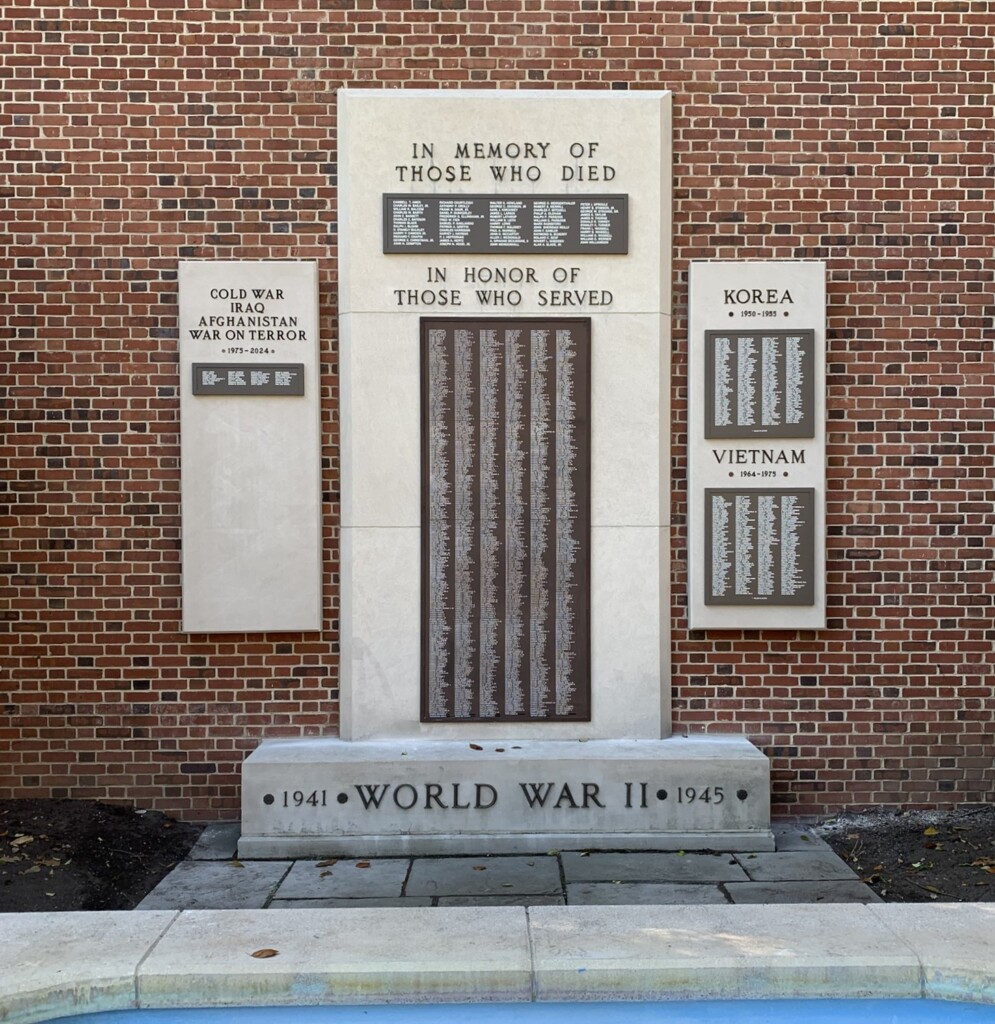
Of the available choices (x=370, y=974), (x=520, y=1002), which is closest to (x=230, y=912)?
(x=370, y=974)

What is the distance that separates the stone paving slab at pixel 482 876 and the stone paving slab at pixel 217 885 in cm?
77

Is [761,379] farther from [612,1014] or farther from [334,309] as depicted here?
[612,1014]

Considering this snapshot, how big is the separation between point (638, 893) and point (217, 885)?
7.26ft

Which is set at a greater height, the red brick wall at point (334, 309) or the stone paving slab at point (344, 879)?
the red brick wall at point (334, 309)

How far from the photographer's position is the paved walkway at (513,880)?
544 centimetres

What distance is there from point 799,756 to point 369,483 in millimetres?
3226

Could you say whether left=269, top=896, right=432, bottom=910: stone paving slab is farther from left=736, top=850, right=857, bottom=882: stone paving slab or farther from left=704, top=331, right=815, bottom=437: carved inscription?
left=704, top=331, right=815, bottom=437: carved inscription

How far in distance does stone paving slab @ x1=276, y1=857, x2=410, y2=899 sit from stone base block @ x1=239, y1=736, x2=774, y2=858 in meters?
0.14

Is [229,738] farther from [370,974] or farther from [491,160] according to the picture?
[491,160]

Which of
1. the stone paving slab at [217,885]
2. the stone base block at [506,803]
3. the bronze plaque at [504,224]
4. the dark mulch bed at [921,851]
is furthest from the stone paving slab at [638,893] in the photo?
the bronze plaque at [504,224]

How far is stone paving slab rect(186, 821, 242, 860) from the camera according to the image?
6223mm

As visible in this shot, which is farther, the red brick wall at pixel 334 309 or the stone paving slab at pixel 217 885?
the red brick wall at pixel 334 309

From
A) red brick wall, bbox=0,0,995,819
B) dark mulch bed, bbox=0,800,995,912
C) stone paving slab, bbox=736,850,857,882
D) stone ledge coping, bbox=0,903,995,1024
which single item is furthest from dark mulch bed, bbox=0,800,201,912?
stone paving slab, bbox=736,850,857,882

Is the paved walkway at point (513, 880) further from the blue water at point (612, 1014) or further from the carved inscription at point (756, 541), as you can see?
the carved inscription at point (756, 541)
